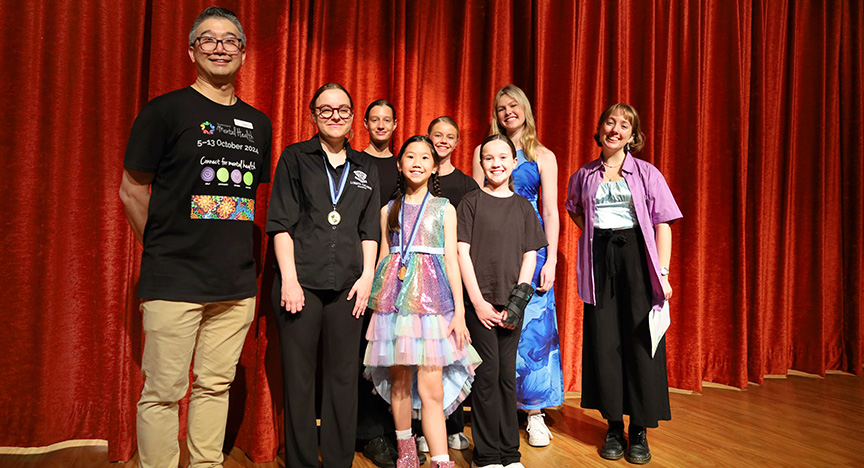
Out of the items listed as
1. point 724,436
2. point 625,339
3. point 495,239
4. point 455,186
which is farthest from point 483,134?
point 724,436

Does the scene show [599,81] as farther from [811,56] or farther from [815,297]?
[815,297]

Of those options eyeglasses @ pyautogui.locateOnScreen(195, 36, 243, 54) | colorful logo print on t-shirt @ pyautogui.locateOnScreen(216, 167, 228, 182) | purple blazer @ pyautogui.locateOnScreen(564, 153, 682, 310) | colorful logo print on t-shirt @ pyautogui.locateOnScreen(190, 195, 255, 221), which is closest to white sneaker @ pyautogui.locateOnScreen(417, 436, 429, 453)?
purple blazer @ pyautogui.locateOnScreen(564, 153, 682, 310)

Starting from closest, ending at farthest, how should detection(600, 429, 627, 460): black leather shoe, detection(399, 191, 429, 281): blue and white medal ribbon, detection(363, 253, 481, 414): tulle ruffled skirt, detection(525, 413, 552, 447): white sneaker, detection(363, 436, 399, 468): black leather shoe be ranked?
detection(363, 253, 481, 414): tulle ruffled skirt, detection(399, 191, 429, 281): blue and white medal ribbon, detection(363, 436, 399, 468): black leather shoe, detection(600, 429, 627, 460): black leather shoe, detection(525, 413, 552, 447): white sneaker

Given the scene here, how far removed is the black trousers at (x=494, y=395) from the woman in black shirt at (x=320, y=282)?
0.52m

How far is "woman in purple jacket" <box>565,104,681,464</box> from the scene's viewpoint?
2346mm

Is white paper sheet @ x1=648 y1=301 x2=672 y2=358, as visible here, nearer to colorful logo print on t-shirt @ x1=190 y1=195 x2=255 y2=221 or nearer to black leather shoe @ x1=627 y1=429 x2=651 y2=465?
black leather shoe @ x1=627 y1=429 x2=651 y2=465

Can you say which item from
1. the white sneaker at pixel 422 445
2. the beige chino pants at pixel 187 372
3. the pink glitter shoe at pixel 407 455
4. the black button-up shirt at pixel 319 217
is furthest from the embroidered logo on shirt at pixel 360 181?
the white sneaker at pixel 422 445

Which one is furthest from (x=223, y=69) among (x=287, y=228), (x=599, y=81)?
(x=599, y=81)

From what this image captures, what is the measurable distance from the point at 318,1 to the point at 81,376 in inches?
92.9

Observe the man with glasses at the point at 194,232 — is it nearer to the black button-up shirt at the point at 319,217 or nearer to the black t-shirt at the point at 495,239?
the black button-up shirt at the point at 319,217

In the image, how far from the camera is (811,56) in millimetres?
Result: 4234

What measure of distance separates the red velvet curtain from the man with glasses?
1.69 feet

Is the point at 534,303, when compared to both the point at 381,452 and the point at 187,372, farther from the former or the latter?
the point at 187,372

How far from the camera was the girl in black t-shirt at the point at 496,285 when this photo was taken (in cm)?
206
